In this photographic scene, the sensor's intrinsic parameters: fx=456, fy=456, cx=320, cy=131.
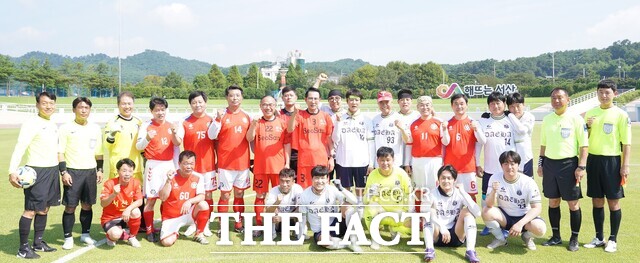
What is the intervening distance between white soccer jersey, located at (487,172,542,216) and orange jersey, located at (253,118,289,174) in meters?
2.85

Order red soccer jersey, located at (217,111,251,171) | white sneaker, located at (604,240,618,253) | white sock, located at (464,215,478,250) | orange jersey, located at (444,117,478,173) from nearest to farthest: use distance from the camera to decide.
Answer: white sock, located at (464,215,478,250) → white sneaker, located at (604,240,618,253) → orange jersey, located at (444,117,478,173) → red soccer jersey, located at (217,111,251,171)

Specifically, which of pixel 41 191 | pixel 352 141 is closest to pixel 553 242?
pixel 352 141

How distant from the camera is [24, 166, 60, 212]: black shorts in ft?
17.7

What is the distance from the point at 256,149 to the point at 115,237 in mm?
2140

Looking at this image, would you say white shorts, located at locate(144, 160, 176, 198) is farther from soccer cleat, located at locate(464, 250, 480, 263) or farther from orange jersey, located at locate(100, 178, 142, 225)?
soccer cleat, located at locate(464, 250, 480, 263)

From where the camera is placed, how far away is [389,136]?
673 cm

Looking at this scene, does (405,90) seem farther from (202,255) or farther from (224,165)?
(202,255)

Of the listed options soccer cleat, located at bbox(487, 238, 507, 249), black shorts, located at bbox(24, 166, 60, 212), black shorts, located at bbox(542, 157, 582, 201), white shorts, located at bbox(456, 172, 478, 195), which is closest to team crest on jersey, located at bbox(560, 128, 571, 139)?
black shorts, located at bbox(542, 157, 582, 201)

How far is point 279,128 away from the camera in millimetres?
6488

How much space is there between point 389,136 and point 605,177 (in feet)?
9.08

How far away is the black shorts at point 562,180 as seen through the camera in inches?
223

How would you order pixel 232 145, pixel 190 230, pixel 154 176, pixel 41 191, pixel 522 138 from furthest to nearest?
pixel 522 138
pixel 232 145
pixel 190 230
pixel 154 176
pixel 41 191

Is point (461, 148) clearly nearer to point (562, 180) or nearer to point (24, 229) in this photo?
point (562, 180)

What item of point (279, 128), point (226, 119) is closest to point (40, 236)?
point (226, 119)
